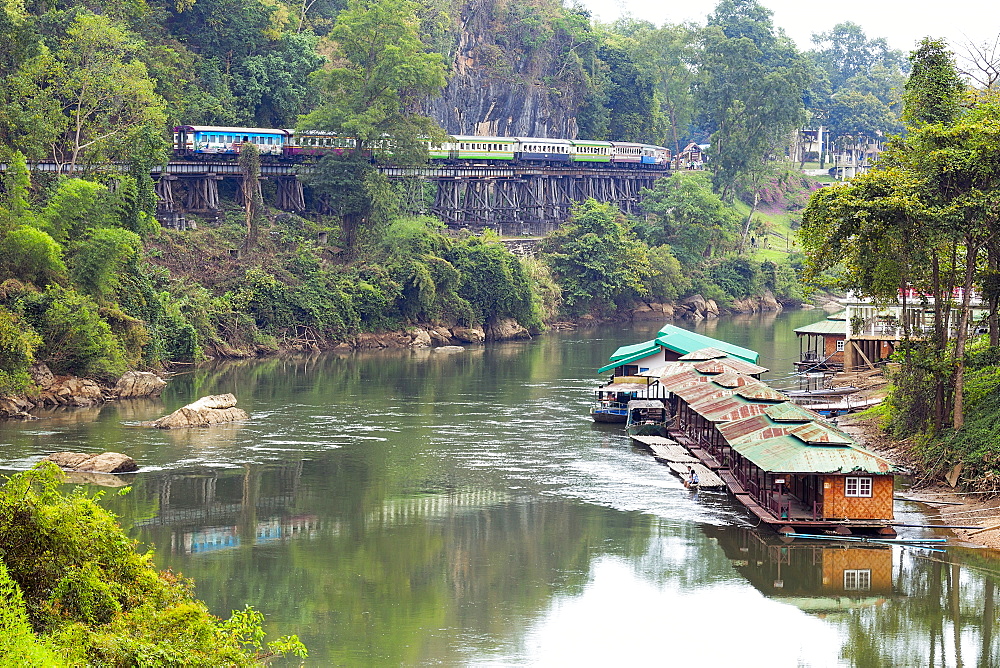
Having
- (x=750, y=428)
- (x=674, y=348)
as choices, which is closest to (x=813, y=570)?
(x=750, y=428)

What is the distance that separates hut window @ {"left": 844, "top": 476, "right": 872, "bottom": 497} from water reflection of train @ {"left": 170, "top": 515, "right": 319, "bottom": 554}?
12787mm

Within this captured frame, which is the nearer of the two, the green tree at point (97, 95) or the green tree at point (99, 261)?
the green tree at point (99, 261)

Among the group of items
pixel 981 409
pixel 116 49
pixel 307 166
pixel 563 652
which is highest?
pixel 116 49

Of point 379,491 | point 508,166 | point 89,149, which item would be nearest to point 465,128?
point 508,166

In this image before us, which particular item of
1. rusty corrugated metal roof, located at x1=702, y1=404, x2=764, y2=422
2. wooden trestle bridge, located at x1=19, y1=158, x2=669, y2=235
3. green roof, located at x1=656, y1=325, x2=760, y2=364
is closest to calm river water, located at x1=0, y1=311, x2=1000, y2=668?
rusty corrugated metal roof, located at x1=702, y1=404, x2=764, y2=422

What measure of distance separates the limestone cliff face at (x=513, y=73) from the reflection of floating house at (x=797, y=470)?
66.9 meters

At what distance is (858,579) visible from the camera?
29.9m

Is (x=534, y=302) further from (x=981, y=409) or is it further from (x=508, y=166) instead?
(x=981, y=409)

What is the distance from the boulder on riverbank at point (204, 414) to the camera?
4706cm

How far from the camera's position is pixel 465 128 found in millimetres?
105750

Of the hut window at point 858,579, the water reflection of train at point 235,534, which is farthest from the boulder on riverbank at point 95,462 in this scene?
the hut window at point 858,579

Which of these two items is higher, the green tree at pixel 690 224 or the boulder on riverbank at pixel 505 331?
the green tree at pixel 690 224

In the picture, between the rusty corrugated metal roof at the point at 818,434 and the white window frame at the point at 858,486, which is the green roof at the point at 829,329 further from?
the white window frame at the point at 858,486

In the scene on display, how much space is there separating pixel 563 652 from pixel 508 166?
238 feet
